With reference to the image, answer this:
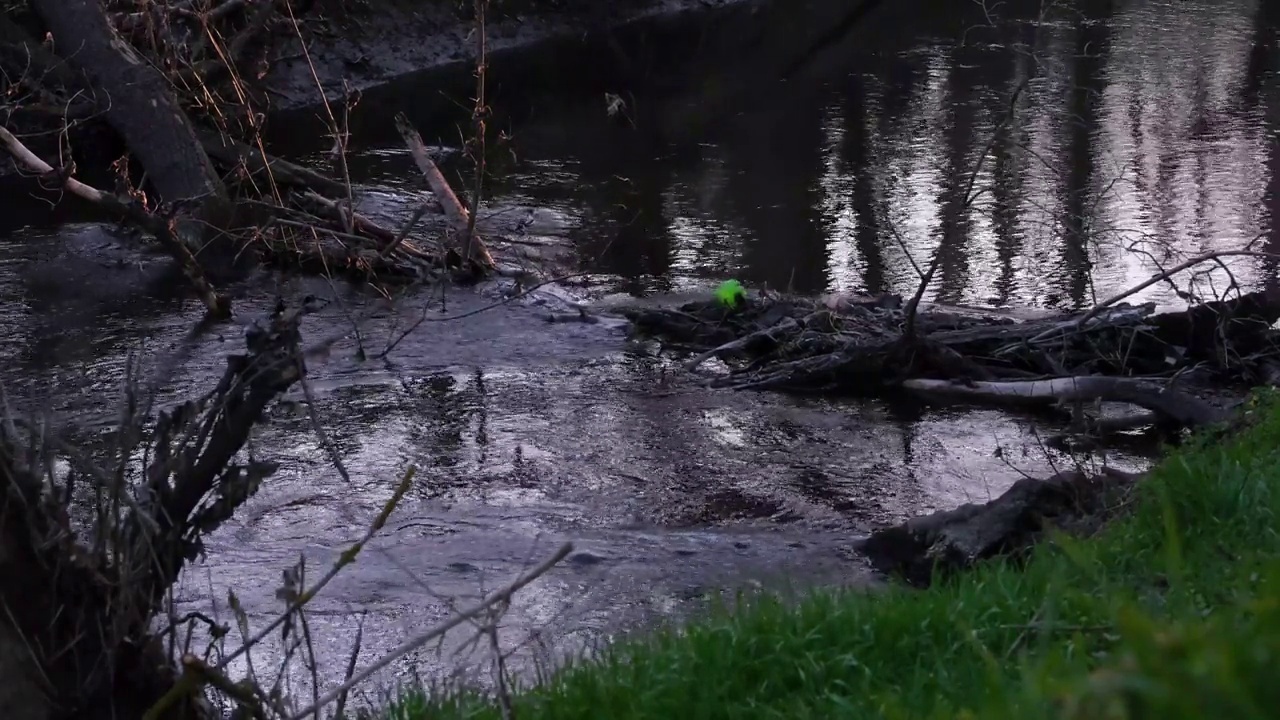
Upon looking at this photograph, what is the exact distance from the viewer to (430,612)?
6.00m

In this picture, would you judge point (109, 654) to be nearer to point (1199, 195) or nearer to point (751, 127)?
point (1199, 195)

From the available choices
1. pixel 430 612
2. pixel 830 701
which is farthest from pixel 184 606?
pixel 830 701

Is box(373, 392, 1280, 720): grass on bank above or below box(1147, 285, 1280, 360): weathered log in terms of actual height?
above

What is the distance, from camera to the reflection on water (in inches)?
455

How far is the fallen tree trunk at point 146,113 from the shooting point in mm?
11531

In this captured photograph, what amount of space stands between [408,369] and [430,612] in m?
3.62

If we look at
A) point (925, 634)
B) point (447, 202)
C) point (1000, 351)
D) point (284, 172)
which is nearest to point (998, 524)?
point (925, 634)

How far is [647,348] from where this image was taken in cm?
985

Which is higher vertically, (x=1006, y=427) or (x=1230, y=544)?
(x=1230, y=544)

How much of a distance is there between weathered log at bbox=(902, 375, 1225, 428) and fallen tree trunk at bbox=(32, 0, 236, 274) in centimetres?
590

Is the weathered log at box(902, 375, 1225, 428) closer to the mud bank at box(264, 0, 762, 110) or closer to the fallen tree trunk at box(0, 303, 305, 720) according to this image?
the fallen tree trunk at box(0, 303, 305, 720)

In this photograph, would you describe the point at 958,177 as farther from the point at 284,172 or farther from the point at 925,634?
the point at 925,634

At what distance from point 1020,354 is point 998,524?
10.2 ft

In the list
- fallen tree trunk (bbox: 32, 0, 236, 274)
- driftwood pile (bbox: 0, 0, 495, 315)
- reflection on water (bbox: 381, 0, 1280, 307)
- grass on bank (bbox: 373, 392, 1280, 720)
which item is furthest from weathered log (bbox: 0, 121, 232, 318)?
grass on bank (bbox: 373, 392, 1280, 720)
